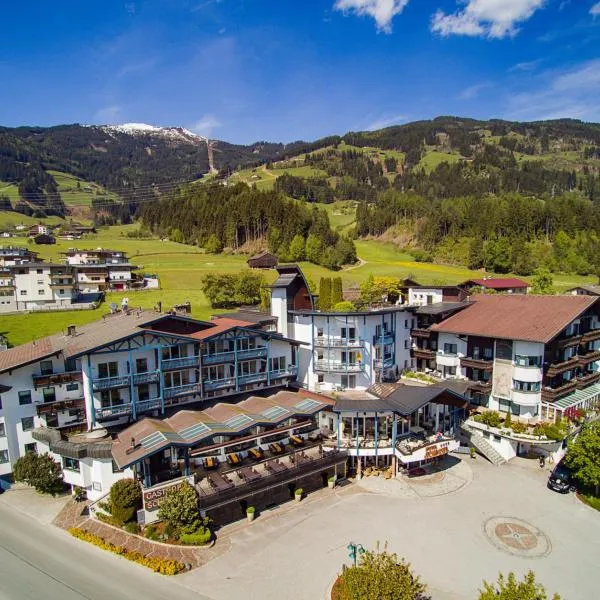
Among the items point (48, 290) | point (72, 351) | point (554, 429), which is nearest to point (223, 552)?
point (72, 351)

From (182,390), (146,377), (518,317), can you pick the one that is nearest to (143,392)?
(146,377)

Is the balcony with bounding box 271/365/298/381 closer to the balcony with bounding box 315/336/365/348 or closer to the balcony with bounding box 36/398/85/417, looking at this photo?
the balcony with bounding box 315/336/365/348

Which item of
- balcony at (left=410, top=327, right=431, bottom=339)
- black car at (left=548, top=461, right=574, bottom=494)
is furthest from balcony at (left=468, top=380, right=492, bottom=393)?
black car at (left=548, top=461, right=574, bottom=494)

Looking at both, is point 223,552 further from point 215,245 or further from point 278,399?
point 215,245

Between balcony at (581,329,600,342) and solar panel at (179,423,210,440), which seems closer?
solar panel at (179,423,210,440)

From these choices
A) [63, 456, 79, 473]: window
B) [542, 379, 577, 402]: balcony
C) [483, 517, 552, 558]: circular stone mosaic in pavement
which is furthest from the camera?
[542, 379, 577, 402]: balcony

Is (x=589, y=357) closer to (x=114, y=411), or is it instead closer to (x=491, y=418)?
(x=491, y=418)
